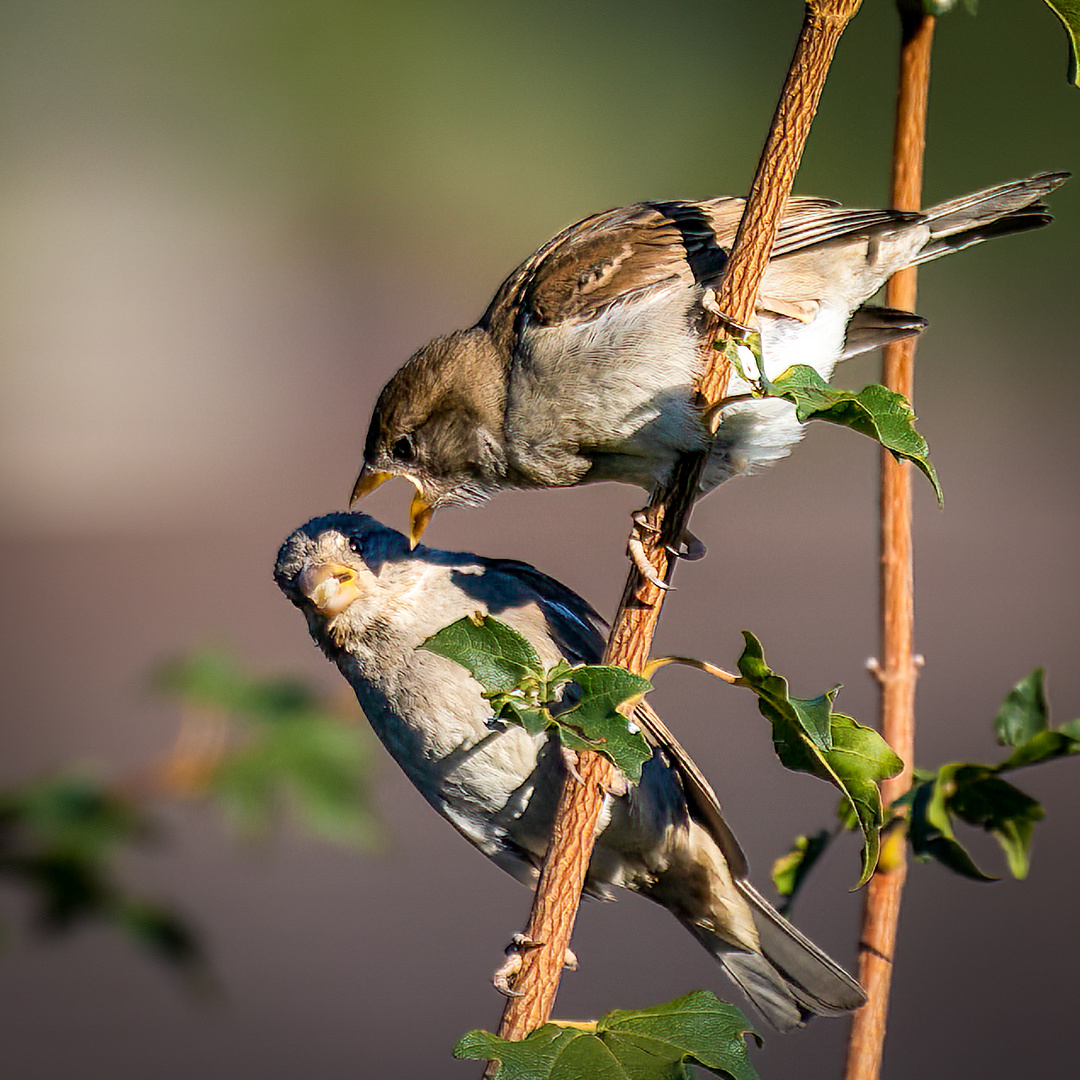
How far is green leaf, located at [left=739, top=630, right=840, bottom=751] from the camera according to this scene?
1.16 meters

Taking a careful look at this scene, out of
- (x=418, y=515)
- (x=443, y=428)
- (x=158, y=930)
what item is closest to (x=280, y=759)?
(x=158, y=930)

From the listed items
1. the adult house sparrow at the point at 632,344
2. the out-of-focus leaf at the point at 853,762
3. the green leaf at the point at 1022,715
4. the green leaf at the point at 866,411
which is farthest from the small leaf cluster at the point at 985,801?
the adult house sparrow at the point at 632,344

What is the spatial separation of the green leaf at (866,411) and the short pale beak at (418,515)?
47.9 inches

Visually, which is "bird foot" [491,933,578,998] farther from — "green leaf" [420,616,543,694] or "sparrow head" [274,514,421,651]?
"sparrow head" [274,514,421,651]

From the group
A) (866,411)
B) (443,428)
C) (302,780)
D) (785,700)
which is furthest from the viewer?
(443,428)

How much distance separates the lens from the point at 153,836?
75.5 inches

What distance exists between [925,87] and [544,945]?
41.8 inches

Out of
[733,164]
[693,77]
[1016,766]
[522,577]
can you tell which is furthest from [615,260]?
[693,77]

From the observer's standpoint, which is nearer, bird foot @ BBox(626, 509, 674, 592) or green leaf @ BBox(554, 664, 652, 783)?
green leaf @ BBox(554, 664, 652, 783)

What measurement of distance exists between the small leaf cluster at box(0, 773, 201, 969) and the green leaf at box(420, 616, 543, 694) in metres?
0.88

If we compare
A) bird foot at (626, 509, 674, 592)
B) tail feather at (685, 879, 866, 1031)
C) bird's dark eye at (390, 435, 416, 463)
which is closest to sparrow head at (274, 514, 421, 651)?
bird's dark eye at (390, 435, 416, 463)

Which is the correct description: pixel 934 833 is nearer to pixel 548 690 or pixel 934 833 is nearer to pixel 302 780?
pixel 548 690

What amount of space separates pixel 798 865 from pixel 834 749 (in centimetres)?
45

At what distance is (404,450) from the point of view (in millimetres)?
2314
